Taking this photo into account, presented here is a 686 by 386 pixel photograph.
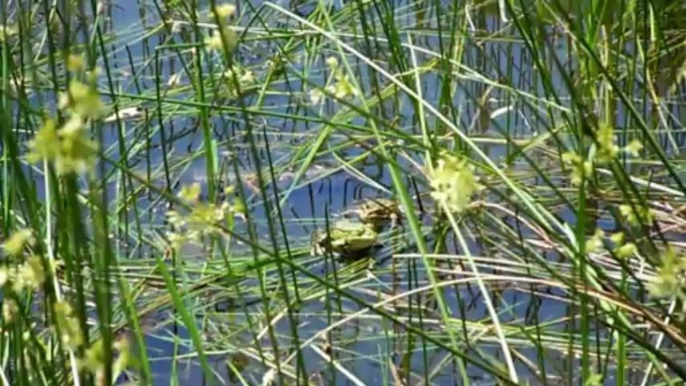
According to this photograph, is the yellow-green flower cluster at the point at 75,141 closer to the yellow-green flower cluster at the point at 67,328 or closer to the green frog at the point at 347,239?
the yellow-green flower cluster at the point at 67,328

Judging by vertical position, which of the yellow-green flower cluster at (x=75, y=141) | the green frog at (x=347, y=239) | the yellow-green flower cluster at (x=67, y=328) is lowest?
the green frog at (x=347, y=239)

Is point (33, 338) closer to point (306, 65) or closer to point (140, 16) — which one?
point (306, 65)

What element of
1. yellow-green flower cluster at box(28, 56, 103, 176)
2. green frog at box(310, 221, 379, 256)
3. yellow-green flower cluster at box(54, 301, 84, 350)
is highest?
yellow-green flower cluster at box(28, 56, 103, 176)

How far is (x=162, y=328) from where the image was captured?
1.83 m

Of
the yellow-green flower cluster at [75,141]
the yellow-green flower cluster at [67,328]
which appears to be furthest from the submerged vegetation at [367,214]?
the yellow-green flower cluster at [75,141]

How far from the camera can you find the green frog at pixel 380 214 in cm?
208

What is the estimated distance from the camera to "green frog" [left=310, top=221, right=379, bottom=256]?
197 cm

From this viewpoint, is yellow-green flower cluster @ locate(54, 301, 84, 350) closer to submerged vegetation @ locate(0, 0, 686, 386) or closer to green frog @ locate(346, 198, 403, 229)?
submerged vegetation @ locate(0, 0, 686, 386)

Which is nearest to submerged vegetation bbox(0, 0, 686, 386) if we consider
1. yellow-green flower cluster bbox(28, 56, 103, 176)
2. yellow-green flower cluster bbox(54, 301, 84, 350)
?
yellow-green flower cluster bbox(54, 301, 84, 350)

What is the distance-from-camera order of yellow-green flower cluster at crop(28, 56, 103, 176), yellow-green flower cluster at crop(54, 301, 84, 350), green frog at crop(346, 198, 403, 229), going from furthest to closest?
green frog at crop(346, 198, 403, 229) < yellow-green flower cluster at crop(54, 301, 84, 350) < yellow-green flower cluster at crop(28, 56, 103, 176)

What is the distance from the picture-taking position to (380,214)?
2096 mm

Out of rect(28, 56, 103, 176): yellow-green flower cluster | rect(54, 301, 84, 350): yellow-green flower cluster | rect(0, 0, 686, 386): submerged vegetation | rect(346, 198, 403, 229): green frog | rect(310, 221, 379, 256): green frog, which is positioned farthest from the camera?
rect(346, 198, 403, 229): green frog

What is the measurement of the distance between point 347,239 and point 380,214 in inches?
5.8

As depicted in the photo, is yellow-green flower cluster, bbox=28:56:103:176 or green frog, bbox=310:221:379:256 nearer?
yellow-green flower cluster, bbox=28:56:103:176
